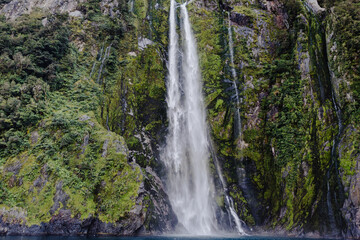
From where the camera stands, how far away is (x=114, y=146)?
563 inches

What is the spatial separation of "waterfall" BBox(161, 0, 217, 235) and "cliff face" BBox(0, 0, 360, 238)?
0.71 m

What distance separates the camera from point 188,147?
17547 mm

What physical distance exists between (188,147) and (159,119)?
303cm

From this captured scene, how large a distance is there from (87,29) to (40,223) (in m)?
16.1

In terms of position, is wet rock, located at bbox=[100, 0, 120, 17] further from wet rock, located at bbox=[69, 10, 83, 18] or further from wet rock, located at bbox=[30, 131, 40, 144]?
wet rock, located at bbox=[30, 131, 40, 144]

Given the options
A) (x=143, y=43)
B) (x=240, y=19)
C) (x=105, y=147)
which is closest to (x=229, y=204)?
(x=105, y=147)

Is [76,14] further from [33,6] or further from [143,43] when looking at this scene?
[33,6]

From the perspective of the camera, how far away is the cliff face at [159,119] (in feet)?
41.5

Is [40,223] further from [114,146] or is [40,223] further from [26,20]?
[26,20]

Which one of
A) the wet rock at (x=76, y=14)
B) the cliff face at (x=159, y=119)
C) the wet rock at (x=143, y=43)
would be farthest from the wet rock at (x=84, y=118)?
the wet rock at (x=76, y=14)

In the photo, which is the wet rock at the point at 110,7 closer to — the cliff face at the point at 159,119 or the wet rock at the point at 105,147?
the cliff face at the point at 159,119

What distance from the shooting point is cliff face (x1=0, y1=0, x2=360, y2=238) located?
12648 mm

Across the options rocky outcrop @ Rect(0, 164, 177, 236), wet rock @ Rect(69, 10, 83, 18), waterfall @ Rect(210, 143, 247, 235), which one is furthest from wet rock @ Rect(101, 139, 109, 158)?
wet rock @ Rect(69, 10, 83, 18)

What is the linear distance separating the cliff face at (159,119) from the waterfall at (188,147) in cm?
71
